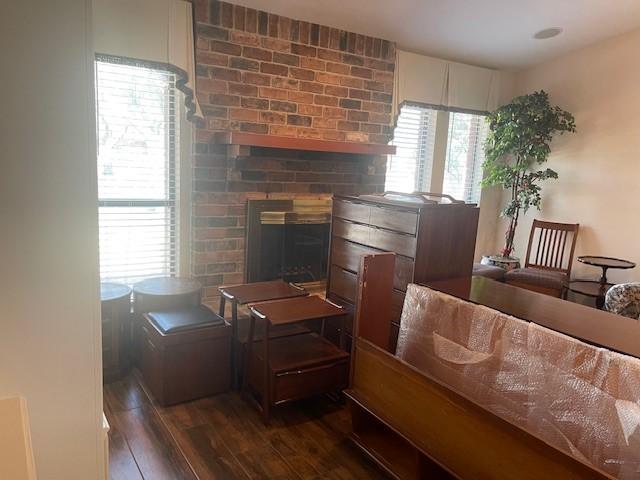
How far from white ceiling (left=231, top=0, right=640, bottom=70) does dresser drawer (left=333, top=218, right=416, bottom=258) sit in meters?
1.67

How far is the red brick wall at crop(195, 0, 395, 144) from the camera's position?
129 inches

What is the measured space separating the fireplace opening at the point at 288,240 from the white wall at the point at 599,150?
2.66 meters

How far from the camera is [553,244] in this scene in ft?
15.7

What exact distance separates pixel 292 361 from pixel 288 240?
1409 mm

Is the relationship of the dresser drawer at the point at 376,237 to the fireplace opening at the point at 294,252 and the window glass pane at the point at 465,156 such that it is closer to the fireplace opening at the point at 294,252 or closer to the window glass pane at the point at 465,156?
the fireplace opening at the point at 294,252

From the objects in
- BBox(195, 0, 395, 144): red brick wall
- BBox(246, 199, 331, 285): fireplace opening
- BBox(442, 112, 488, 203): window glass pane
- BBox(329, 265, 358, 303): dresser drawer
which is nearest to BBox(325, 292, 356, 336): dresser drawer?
BBox(329, 265, 358, 303): dresser drawer

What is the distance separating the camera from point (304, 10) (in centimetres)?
→ 344

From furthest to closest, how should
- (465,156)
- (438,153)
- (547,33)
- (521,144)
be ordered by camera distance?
(465,156)
(438,153)
(521,144)
(547,33)

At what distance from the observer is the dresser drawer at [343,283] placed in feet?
9.40

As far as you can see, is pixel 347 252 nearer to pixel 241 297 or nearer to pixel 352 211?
pixel 352 211

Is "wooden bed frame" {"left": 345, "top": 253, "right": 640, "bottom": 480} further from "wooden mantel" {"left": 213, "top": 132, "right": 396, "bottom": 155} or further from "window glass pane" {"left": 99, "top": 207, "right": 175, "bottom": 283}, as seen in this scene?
"window glass pane" {"left": 99, "top": 207, "right": 175, "bottom": 283}

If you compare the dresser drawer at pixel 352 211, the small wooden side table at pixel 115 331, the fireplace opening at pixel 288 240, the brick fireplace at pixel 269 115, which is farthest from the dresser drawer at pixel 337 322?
the small wooden side table at pixel 115 331

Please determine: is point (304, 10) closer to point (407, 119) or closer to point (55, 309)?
point (407, 119)

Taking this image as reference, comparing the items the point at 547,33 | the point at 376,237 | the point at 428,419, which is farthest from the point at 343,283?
the point at 547,33
